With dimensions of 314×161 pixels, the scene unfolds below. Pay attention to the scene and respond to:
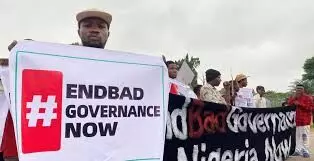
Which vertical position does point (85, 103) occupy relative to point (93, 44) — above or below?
below

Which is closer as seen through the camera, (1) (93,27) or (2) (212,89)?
(1) (93,27)

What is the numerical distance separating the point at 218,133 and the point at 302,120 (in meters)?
5.40

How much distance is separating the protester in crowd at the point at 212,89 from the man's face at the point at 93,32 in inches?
141

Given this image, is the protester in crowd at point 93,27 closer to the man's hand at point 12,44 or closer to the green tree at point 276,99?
the man's hand at point 12,44

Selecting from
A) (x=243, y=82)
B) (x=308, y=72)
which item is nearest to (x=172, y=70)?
(x=243, y=82)

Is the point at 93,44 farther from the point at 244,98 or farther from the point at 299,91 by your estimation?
the point at 299,91

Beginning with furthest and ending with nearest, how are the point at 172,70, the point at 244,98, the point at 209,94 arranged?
the point at 244,98 < the point at 209,94 < the point at 172,70

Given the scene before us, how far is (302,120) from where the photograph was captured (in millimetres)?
10625

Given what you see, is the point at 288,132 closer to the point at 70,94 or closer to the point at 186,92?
the point at 186,92

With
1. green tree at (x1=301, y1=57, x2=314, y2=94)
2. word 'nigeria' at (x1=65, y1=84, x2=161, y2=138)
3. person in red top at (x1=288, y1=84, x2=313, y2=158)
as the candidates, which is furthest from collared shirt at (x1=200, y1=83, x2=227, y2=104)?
green tree at (x1=301, y1=57, x2=314, y2=94)

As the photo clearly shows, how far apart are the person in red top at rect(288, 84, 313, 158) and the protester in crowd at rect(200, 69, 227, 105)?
12.7 ft

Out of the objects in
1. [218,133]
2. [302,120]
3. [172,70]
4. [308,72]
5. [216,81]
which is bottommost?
[302,120]

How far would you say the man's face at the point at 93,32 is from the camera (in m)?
3.25

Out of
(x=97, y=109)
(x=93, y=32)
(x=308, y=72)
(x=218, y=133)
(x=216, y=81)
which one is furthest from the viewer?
(x=308, y=72)
